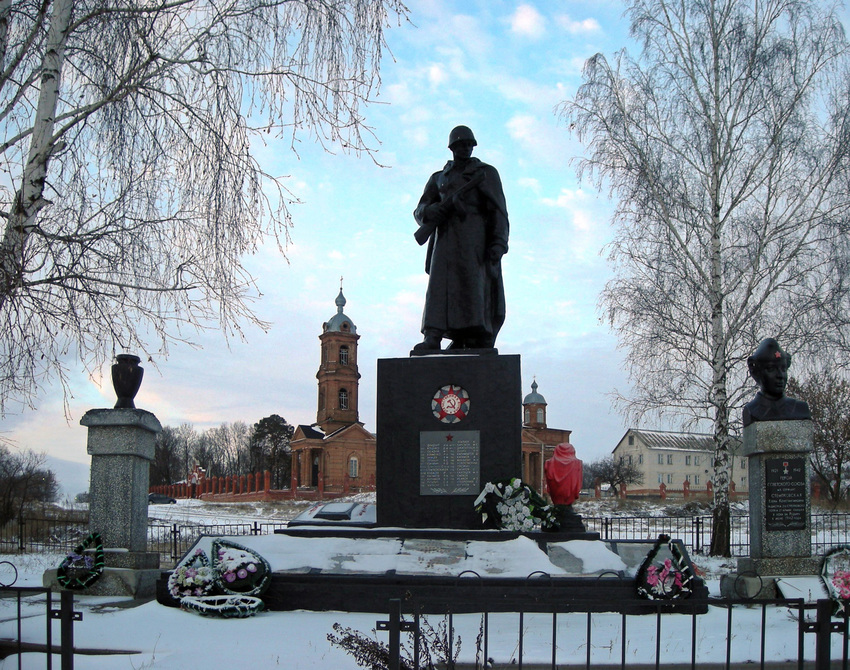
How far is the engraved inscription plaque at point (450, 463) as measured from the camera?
855cm

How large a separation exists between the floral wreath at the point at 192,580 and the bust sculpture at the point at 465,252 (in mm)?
3477

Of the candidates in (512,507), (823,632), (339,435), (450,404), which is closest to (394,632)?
(823,632)

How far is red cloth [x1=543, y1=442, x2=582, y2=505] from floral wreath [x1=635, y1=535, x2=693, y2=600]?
1.39 metres

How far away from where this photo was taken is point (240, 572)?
7020 mm

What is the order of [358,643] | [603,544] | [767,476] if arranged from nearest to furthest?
[358,643] < [603,544] < [767,476]

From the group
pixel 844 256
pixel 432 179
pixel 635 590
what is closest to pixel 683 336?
pixel 844 256

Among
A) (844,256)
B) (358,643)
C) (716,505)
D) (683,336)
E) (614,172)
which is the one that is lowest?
(716,505)

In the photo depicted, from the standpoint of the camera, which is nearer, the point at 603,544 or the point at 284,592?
the point at 284,592

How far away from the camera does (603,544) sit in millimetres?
7855

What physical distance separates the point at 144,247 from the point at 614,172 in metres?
10.9

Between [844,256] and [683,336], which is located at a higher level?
[844,256]

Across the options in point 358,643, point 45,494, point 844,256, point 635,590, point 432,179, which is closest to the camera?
point 358,643

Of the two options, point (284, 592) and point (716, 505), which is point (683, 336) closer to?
point (716, 505)

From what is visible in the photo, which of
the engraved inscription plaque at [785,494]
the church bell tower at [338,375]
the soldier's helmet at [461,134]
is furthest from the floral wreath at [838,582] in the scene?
the church bell tower at [338,375]
